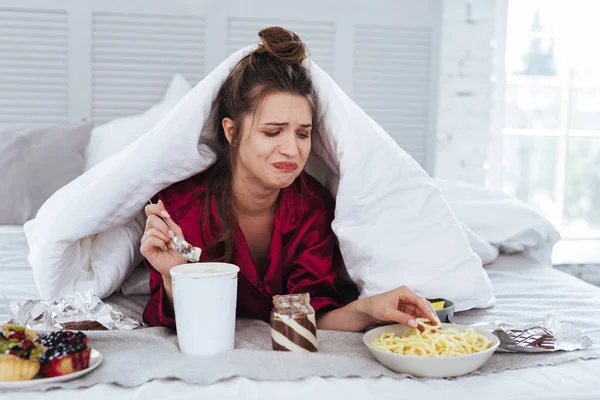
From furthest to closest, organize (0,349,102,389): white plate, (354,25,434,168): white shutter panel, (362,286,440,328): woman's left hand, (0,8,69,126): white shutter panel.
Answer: (354,25,434,168): white shutter panel → (0,8,69,126): white shutter panel → (362,286,440,328): woman's left hand → (0,349,102,389): white plate

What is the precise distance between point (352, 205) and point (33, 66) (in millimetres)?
2085

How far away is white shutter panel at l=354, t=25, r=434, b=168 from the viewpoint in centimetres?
323

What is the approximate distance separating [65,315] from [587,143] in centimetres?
298

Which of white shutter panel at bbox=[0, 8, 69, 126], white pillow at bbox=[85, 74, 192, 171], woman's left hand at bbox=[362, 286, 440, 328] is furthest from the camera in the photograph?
white shutter panel at bbox=[0, 8, 69, 126]

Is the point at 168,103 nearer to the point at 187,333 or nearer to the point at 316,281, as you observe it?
the point at 316,281

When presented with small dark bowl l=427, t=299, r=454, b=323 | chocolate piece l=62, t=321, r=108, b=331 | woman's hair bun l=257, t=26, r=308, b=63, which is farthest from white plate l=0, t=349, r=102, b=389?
woman's hair bun l=257, t=26, r=308, b=63

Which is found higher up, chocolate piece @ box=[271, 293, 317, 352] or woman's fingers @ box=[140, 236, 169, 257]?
woman's fingers @ box=[140, 236, 169, 257]

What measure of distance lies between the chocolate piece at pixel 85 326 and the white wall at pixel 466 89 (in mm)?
2277

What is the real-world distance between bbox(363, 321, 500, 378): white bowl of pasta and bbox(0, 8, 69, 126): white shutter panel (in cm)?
230

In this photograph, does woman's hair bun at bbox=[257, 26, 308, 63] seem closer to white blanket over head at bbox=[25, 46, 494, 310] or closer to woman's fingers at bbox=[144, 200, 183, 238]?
white blanket over head at bbox=[25, 46, 494, 310]

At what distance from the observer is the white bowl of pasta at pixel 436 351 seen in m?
1.04

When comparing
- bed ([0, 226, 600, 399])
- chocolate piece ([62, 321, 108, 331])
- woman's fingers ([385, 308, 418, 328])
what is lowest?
chocolate piece ([62, 321, 108, 331])

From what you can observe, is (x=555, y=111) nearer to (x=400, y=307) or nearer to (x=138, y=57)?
(x=138, y=57)

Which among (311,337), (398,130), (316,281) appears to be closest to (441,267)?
(316,281)
